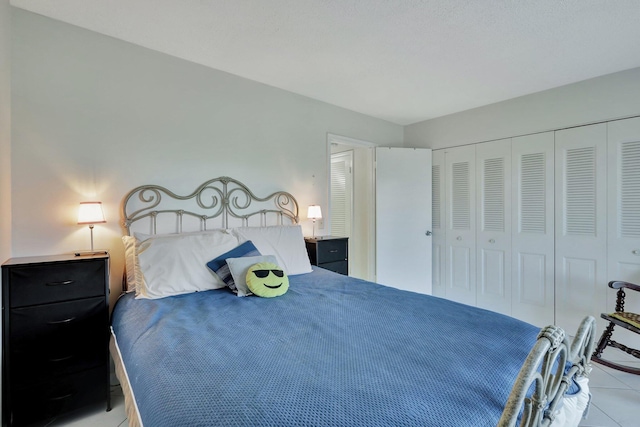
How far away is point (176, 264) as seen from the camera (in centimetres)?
201

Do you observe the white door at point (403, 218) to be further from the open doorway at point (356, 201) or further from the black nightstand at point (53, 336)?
the black nightstand at point (53, 336)

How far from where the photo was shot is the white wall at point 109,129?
193 cm

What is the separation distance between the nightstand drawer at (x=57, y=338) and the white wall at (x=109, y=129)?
17.5 inches

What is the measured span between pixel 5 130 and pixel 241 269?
158cm

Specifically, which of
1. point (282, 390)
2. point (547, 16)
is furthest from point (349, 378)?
point (547, 16)

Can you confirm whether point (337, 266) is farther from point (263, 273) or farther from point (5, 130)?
point (5, 130)

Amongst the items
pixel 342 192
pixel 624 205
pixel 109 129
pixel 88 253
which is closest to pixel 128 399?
pixel 88 253

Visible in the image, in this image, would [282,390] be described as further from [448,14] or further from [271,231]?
[448,14]

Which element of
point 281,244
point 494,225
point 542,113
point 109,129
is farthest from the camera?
point 494,225

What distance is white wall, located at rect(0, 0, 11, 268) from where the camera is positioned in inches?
65.6

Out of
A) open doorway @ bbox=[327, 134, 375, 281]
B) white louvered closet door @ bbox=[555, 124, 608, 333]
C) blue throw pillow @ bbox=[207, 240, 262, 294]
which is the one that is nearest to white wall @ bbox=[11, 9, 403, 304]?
blue throw pillow @ bbox=[207, 240, 262, 294]

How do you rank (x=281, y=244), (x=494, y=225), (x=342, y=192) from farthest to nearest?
(x=342, y=192) → (x=494, y=225) → (x=281, y=244)

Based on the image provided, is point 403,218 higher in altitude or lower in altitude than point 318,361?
higher

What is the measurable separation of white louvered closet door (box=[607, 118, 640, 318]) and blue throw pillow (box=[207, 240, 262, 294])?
320 centimetres
